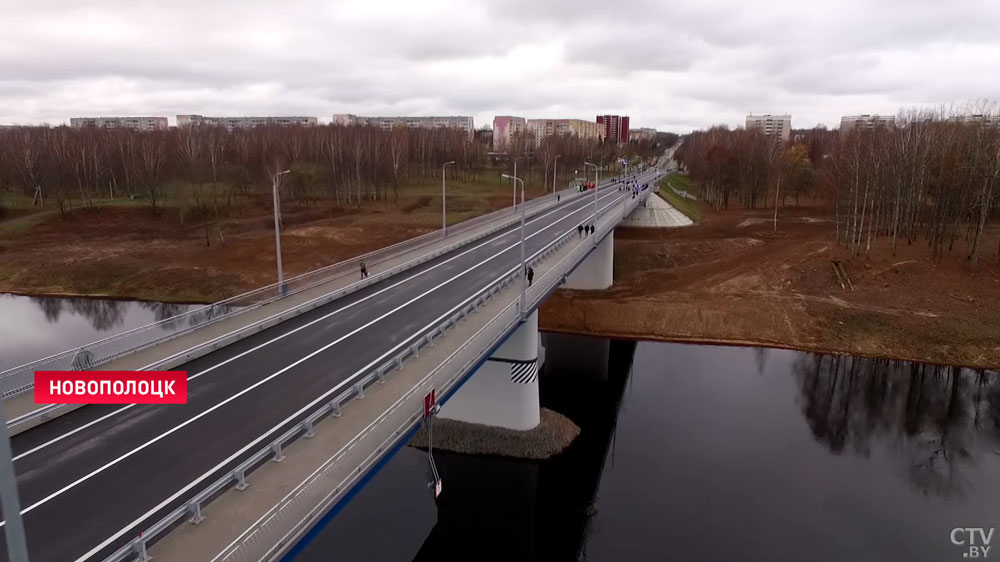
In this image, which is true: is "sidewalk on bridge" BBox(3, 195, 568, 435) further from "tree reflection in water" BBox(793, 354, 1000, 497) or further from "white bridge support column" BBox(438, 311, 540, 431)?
"tree reflection in water" BBox(793, 354, 1000, 497)

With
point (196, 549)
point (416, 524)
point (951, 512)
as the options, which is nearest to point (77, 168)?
point (416, 524)

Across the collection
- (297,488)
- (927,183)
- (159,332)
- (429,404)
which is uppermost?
(927,183)

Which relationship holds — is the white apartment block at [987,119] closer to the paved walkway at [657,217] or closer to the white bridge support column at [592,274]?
the paved walkway at [657,217]

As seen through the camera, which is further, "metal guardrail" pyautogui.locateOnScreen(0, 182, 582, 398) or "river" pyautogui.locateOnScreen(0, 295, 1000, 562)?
"river" pyautogui.locateOnScreen(0, 295, 1000, 562)

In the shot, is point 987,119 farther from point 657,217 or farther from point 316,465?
point 316,465

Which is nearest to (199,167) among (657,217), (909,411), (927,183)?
(657,217)

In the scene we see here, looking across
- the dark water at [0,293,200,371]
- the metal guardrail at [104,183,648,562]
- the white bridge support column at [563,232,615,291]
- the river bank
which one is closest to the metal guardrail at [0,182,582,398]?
the metal guardrail at [104,183,648,562]
